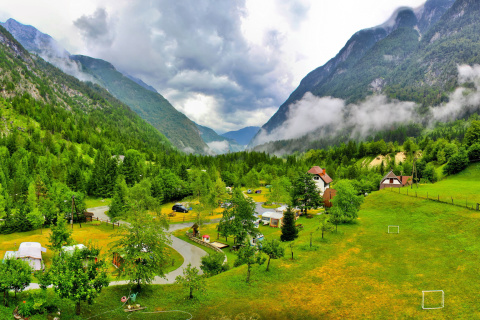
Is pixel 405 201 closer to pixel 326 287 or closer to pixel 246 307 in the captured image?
pixel 326 287

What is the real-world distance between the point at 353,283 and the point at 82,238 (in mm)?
47215

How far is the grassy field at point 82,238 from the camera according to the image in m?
38.9

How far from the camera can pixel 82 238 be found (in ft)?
160

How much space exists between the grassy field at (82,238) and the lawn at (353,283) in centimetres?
1429

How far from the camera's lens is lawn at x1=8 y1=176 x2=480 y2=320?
68.4ft

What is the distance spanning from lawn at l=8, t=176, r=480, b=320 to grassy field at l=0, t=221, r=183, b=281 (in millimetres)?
14293

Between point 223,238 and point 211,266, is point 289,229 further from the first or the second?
point 211,266

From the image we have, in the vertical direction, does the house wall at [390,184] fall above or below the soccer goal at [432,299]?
above

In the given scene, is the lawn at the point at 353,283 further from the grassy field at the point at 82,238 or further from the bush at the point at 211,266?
the grassy field at the point at 82,238

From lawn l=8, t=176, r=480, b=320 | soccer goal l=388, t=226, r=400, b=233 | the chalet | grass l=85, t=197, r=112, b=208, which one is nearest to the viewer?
lawn l=8, t=176, r=480, b=320

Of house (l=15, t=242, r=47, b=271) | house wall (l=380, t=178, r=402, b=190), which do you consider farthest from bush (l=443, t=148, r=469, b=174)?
house (l=15, t=242, r=47, b=271)

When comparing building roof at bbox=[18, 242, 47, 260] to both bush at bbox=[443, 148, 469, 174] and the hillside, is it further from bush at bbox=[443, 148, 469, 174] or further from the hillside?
bush at bbox=[443, 148, 469, 174]

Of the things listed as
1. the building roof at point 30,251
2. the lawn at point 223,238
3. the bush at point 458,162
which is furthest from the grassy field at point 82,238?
the bush at point 458,162

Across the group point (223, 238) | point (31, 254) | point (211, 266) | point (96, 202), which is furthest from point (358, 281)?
point (96, 202)
